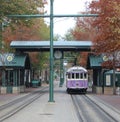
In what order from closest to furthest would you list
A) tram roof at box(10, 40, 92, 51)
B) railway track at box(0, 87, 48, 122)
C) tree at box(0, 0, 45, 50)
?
railway track at box(0, 87, 48, 122) → tree at box(0, 0, 45, 50) → tram roof at box(10, 40, 92, 51)

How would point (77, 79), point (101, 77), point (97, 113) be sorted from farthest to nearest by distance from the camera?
point (101, 77) → point (77, 79) → point (97, 113)

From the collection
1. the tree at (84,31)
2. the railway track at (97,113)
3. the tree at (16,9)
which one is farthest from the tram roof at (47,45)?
the railway track at (97,113)

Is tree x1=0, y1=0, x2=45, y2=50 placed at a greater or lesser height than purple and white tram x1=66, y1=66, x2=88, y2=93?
greater

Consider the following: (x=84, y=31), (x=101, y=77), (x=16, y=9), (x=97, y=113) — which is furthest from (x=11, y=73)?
(x=97, y=113)

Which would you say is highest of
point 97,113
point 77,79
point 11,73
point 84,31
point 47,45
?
point 84,31

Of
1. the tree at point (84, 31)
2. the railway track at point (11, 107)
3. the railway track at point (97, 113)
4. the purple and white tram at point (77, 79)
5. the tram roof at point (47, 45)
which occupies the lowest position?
the railway track at point (97, 113)

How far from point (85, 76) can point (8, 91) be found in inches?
371

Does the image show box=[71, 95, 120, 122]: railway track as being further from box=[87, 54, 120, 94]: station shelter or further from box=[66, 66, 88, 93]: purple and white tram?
box=[87, 54, 120, 94]: station shelter

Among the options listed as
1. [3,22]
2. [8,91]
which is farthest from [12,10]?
[8,91]

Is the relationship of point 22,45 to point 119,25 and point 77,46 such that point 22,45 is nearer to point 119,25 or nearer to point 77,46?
point 77,46

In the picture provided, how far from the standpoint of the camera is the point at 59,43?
6059 centimetres

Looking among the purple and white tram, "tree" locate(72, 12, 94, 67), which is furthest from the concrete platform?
"tree" locate(72, 12, 94, 67)

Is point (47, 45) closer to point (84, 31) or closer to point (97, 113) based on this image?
point (84, 31)

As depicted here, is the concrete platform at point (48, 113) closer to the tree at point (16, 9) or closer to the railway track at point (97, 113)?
the railway track at point (97, 113)
